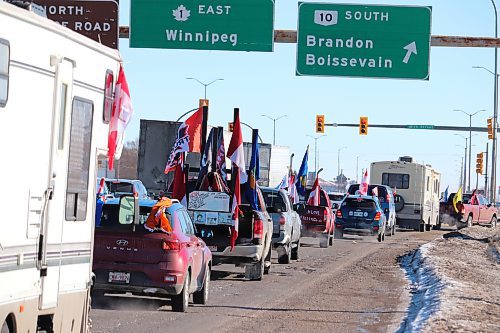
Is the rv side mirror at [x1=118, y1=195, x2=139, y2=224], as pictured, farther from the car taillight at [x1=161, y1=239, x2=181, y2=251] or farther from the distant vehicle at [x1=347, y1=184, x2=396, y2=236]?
the distant vehicle at [x1=347, y1=184, x2=396, y2=236]

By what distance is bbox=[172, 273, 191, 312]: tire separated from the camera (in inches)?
631

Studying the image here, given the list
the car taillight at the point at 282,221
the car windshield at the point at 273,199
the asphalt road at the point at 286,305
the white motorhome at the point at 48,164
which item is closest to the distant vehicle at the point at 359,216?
the asphalt road at the point at 286,305

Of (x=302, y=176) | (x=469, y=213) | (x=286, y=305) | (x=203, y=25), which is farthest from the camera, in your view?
(x=469, y=213)

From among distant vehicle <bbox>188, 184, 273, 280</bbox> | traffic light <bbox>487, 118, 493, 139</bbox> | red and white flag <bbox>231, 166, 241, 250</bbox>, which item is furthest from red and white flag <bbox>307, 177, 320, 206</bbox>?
traffic light <bbox>487, 118, 493, 139</bbox>

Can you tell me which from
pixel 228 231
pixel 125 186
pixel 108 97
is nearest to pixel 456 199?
pixel 125 186

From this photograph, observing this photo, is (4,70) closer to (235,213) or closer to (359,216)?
(235,213)

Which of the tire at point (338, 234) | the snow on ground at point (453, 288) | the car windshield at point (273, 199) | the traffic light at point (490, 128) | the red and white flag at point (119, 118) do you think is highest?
the traffic light at point (490, 128)

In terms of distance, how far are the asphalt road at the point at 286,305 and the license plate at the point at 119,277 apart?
1.58 ft

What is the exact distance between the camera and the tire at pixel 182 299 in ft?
52.5

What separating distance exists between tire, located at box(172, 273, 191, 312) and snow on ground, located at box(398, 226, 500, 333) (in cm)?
310

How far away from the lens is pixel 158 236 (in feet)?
51.3

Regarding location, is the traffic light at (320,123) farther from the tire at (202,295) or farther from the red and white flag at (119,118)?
the red and white flag at (119,118)

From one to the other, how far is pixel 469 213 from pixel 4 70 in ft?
167

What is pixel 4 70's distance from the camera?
8555 mm
